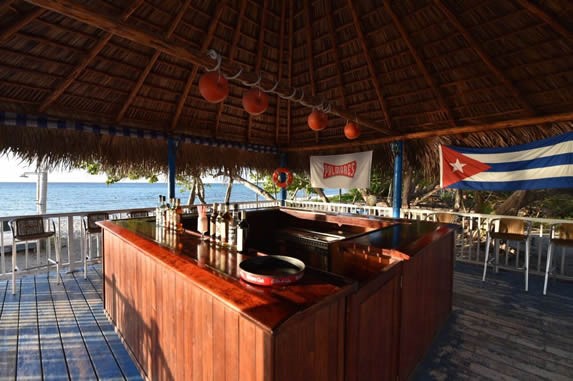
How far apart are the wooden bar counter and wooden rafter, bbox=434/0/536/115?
267 centimetres

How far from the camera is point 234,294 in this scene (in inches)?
41.9

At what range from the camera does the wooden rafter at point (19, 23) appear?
9.84ft

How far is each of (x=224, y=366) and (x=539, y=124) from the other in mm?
5547

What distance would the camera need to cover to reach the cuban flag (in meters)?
3.92

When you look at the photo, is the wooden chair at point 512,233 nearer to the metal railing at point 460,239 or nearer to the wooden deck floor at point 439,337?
A: the metal railing at point 460,239

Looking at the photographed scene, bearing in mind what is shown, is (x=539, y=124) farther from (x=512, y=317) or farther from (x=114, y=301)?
(x=114, y=301)

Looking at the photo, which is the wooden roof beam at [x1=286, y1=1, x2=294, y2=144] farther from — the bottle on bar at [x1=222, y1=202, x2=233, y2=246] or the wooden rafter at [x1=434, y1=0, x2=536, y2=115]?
the bottle on bar at [x1=222, y1=202, x2=233, y2=246]

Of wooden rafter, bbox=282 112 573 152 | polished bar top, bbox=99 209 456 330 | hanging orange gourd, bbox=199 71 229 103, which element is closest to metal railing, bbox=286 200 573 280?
wooden rafter, bbox=282 112 573 152

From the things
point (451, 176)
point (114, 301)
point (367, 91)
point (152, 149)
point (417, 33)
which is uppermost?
point (417, 33)

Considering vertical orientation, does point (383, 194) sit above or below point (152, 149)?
below

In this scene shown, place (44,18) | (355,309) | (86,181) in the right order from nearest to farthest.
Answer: (355,309)
(44,18)
(86,181)

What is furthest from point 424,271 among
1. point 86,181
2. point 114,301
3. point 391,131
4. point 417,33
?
point 86,181

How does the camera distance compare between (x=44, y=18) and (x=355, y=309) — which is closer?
(x=355, y=309)

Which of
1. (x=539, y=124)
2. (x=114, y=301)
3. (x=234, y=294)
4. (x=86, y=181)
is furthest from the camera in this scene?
(x=86, y=181)
